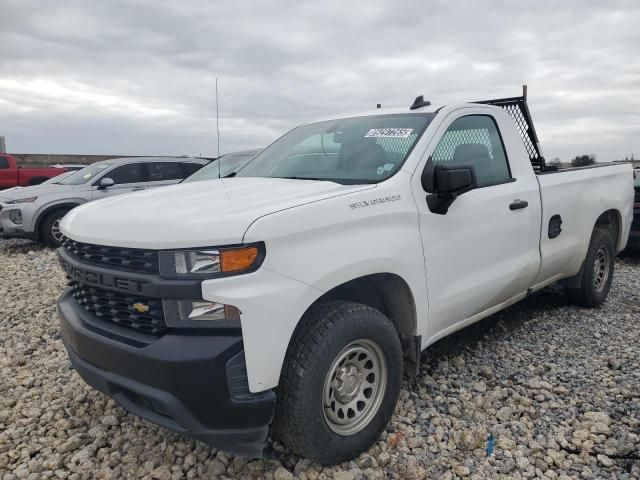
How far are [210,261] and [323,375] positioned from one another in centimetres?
73

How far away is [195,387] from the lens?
215cm

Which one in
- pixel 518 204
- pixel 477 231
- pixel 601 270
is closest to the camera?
pixel 477 231

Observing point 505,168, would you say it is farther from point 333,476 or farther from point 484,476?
point 333,476

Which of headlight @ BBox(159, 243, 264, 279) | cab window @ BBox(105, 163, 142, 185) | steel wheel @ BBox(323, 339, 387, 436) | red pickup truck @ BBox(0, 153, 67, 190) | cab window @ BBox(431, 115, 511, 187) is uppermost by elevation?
red pickup truck @ BBox(0, 153, 67, 190)

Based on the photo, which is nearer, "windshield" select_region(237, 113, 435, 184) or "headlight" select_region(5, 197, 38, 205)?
"windshield" select_region(237, 113, 435, 184)

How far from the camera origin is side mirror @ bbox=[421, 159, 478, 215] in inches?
112

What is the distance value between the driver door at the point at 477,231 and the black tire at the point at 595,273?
1.15 metres

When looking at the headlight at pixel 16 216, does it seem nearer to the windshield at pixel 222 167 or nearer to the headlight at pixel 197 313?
the windshield at pixel 222 167

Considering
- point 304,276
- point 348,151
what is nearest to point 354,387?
point 304,276

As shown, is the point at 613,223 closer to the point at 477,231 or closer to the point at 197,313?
the point at 477,231

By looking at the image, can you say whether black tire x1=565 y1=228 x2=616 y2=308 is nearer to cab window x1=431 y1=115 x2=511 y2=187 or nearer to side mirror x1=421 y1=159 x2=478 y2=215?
cab window x1=431 y1=115 x2=511 y2=187

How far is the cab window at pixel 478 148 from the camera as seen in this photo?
3408 millimetres

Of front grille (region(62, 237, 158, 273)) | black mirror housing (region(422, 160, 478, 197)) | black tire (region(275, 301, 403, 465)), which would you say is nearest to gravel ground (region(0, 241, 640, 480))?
black tire (region(275, 301, 403, 465))

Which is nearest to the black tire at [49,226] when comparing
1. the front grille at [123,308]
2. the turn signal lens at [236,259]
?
the front grille at [123,308]
